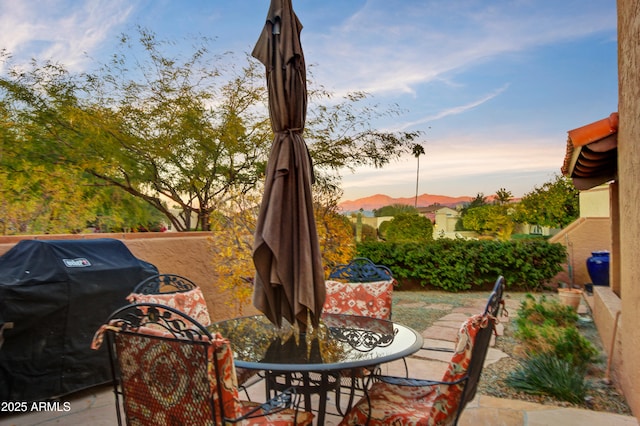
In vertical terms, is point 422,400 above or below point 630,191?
below

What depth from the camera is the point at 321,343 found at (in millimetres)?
2652

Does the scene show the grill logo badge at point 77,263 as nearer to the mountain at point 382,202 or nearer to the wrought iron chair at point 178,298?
the wrought iron chair at point 178,298

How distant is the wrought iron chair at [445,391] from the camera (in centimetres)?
198

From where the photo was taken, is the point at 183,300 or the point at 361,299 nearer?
the point at 183,300

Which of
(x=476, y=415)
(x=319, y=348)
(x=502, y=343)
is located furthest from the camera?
(x=502, y=343)

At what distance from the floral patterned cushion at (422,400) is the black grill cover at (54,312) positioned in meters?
2.33

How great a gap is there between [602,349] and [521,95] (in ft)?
24.2

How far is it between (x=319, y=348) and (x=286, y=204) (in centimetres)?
78

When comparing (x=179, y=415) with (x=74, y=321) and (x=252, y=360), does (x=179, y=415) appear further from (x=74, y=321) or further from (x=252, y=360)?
(x=74, y=321)

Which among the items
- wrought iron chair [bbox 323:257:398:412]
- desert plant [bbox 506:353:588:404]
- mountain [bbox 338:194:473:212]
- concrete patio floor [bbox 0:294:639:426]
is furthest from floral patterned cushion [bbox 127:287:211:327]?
mountain [bbox 338:194:473:212]

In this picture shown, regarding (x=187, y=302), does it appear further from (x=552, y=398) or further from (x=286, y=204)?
(x=552, y=398)

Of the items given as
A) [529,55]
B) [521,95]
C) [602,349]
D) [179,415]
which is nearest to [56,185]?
[179,415]

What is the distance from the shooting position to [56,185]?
289 inches

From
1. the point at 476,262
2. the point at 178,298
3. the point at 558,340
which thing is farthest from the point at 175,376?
the point at 476,262
